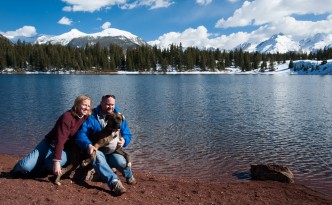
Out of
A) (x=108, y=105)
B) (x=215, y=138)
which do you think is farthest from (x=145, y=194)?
(x=215, y=138)

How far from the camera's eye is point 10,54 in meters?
178

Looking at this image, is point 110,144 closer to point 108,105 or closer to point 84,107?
point 108,105

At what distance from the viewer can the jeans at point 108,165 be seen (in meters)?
9.70

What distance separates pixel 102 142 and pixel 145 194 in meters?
1.96

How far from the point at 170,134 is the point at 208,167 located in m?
8.21

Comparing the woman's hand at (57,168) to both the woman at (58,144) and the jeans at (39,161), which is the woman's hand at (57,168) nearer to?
the woman at (58,144)

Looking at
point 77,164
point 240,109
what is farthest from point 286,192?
point 240,109

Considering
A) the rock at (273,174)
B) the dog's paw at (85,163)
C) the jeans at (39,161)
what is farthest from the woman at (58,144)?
the rock at (273,174)

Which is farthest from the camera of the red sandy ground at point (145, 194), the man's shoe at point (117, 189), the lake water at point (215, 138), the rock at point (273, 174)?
the lake water at point (215, 138)

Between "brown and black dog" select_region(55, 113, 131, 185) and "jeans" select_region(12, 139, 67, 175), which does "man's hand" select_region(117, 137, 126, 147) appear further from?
"jeans" select_region(12, 139, 67, 175)

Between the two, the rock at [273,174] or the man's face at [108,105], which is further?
the rock at [273,174]

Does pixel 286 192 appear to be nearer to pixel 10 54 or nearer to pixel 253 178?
pixel 253 178

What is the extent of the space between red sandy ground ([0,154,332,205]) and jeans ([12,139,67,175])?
302mm

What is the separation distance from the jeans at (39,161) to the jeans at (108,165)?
1.14m
